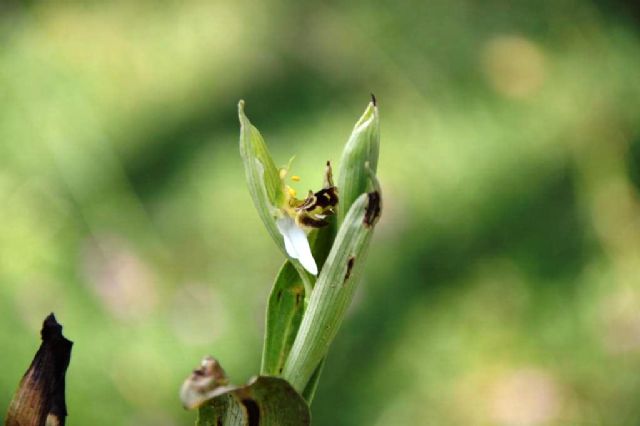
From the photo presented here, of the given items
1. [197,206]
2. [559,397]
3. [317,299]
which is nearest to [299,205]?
[317,299]

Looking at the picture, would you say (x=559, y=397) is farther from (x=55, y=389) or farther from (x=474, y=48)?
(x=55, y=389)

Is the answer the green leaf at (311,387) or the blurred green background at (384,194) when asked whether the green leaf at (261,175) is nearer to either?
the green leaf at (311,387)

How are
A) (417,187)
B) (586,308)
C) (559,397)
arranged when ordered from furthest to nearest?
(417,187) < (586,308) < (559,397)

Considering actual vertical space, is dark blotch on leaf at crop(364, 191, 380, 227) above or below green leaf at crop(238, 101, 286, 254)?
below

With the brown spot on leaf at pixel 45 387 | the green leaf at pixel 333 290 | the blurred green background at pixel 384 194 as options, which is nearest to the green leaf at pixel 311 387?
the green leaf at pixel 333 290

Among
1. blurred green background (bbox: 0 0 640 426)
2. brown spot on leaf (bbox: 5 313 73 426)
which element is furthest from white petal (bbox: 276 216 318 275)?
blurred green background (bbox: 0 0 640 426)

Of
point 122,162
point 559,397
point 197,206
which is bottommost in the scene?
point 559,397

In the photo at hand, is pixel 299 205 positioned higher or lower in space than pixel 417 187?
lower

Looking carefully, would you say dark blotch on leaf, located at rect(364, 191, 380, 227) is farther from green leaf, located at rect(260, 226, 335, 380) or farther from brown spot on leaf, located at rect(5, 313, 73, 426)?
brown spot on leaf, located at rect(5, 313, 73, 426)
